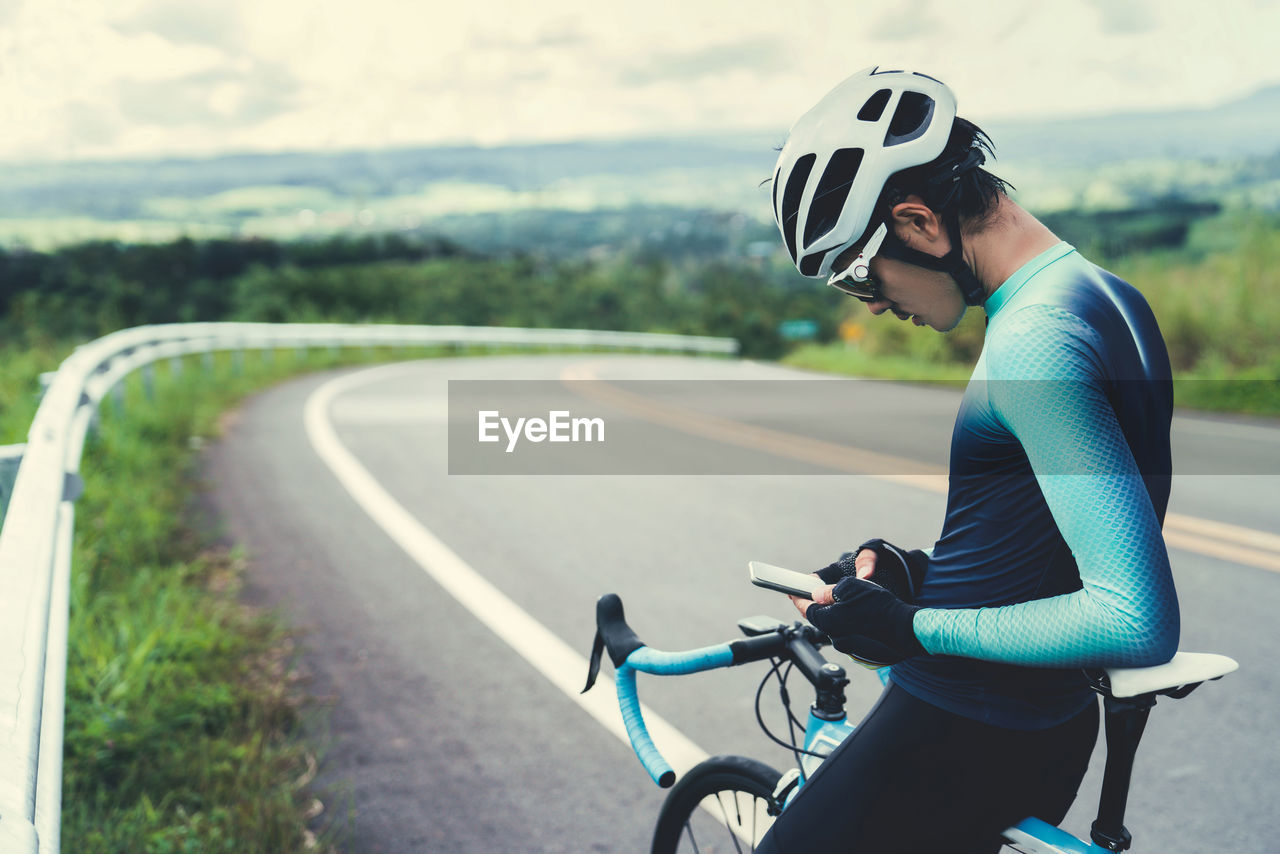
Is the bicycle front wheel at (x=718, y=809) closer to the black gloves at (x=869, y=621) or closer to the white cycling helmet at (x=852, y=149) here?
the black gloves at (x=869, y=621)

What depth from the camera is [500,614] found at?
5.41 metres

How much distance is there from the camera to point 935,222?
1.68 meters

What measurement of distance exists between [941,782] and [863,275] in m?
0.92

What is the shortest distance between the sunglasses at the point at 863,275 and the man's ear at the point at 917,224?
0.03 m

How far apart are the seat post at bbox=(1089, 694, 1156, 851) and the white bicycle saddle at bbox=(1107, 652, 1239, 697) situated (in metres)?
0.04

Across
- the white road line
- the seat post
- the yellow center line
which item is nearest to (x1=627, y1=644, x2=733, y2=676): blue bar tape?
the seat post

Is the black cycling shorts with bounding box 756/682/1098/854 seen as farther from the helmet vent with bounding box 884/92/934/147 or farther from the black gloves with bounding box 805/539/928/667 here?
the helmet vent with bounding box 884/92/934/147

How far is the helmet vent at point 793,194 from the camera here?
1.81m

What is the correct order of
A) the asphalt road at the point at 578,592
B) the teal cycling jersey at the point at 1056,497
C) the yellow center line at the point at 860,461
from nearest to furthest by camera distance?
the teal cycling jersey at the point at 1056,497, the asphalt road at the point at 578,592, the yellow center line at the point at 860,461

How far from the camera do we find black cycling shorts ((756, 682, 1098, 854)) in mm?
1772

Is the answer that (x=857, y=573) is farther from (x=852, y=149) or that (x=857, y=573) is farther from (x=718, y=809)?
(x=718, y=809)

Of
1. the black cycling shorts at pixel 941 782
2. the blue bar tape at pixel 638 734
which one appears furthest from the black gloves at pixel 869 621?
the blue bar tape at pixel 638 734

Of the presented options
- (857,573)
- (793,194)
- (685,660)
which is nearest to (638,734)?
(685,660)

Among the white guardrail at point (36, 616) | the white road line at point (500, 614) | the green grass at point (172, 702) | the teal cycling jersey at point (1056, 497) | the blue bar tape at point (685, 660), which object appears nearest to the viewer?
the teal cycling jersey at point (1056, 497)
